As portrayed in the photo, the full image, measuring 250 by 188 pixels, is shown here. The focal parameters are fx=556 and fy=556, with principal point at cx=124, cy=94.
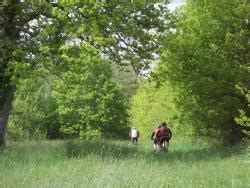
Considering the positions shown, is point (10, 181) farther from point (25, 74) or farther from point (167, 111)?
point (167, 111)

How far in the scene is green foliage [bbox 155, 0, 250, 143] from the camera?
2902 cm

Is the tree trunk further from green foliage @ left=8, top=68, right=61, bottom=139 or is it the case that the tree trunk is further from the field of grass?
green foliage @ left=8, top=68, right=61, bottom=139

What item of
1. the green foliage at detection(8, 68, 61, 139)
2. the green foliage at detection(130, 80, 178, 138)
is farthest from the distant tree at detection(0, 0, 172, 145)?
the green foliage at detection(8, 68, 61, 139)

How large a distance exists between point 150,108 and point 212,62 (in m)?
23.5

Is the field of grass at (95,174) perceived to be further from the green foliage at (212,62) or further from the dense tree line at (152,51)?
the green foliage at (212,62)

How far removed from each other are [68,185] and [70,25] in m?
11.7

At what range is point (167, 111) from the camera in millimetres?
47438

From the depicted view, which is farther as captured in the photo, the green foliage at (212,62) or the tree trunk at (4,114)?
the green foliage at (212,62)

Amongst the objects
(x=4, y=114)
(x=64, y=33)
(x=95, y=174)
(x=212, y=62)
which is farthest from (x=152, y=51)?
(x=95, y=174)

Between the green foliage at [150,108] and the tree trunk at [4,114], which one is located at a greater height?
the green foliage at [150,108]

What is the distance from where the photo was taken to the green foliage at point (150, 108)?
150 feet

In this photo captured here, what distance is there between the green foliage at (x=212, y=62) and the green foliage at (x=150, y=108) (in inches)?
491

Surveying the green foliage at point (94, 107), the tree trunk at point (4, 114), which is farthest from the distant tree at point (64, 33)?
the green foliage at point (94, 107)

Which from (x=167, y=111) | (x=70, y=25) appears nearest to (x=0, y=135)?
(x=70, y=25)
